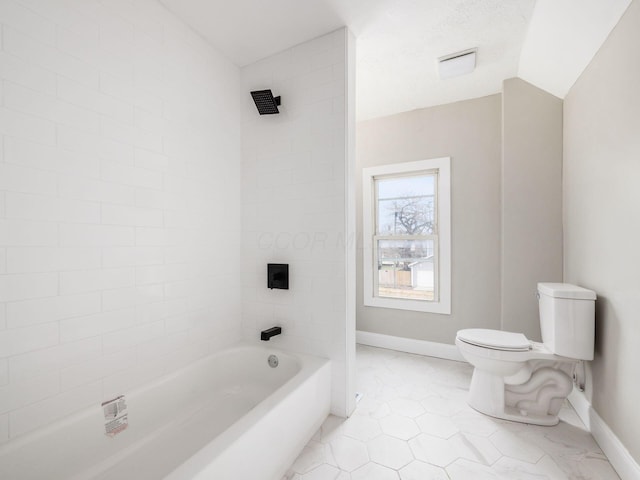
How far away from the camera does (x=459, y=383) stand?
2.44m

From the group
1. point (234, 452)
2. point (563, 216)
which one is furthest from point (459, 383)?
point (234, 452)

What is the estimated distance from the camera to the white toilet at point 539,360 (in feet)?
5.93

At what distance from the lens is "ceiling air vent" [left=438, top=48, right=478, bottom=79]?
2.24 m

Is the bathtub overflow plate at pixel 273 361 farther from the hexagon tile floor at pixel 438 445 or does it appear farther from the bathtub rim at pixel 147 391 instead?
the hexagon tile floor at pixel 438 445

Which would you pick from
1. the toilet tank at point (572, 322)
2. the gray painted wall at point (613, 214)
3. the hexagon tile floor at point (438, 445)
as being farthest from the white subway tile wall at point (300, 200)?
the gray painted wall at point (613, 214)

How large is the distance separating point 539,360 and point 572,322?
0.33 m

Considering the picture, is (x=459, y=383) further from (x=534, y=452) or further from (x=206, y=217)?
(x=206, y=217)

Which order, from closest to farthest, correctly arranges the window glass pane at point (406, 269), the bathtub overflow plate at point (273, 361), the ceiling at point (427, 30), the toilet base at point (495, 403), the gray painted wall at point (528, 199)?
the ceiling at point (427, 30) → the toilet base at point (495, 403) → the bathtub overflow plate at point (273, 361) → the gray painted wall at point (528, 199) → the window glass pane at point (406, 269)

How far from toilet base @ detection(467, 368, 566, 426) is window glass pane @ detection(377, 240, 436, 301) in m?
1.11

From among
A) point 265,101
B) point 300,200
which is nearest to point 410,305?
point 300,200

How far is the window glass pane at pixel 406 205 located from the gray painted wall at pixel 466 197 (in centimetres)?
23

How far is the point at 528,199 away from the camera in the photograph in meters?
2.49

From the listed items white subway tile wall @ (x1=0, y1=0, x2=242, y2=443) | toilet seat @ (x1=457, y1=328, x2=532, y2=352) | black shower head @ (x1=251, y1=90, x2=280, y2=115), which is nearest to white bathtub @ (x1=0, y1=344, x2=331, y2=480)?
white subway tile wall @ (x1=0, y1=0, x2=242, y2=443)

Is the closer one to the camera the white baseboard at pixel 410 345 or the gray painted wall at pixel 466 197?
the gray painted wall at pixel 466 197
